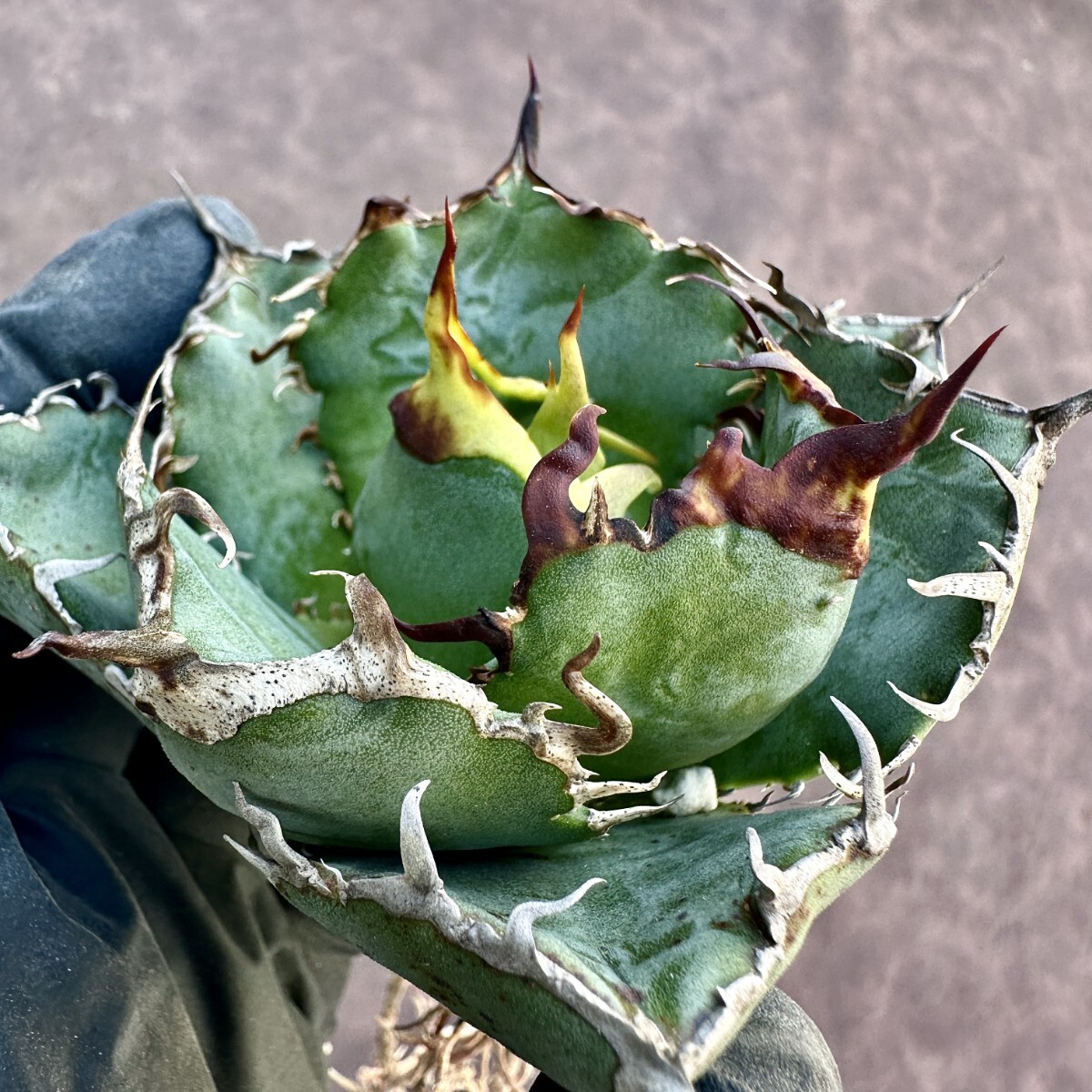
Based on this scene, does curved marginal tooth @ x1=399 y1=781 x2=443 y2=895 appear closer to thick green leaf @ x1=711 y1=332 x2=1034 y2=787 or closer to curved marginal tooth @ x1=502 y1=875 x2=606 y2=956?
curved marginal tooth @ x1=502 y1=875 x2=606 y2=956

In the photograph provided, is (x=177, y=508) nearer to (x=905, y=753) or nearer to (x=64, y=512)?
(x=64, y=512)

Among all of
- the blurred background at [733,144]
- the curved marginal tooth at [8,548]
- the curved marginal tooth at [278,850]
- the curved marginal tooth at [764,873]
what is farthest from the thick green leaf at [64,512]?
the blurred background at [733,144]

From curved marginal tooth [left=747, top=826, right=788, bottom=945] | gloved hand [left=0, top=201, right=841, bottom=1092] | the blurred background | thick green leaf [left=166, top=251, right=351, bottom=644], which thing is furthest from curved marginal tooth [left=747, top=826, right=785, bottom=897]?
the blurred background

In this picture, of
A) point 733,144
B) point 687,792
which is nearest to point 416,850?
point 687,792

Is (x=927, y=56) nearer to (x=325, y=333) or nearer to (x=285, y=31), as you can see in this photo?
(x=285, y=31)

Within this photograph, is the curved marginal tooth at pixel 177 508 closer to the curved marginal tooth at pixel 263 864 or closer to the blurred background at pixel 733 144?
the curved marginal tooth at pixel 263 864
